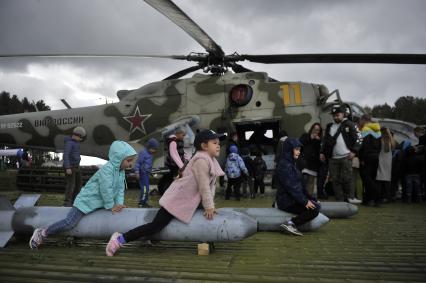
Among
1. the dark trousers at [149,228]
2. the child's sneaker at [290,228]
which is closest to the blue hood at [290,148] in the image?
the child's sneaker at [290,228]

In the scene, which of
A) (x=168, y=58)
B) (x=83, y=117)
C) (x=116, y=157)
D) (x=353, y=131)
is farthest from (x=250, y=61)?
(x=116, y=157)

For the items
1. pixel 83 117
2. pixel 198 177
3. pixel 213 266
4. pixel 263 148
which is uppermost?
pixel 83 117

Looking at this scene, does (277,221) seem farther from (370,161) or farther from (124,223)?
(370,161)

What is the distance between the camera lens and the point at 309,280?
9.33ft

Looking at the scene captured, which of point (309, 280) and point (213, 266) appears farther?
point (213, 266)

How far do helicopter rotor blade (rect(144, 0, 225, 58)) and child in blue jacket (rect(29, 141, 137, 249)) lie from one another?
4.04m

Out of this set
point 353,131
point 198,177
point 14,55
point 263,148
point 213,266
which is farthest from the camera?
point 263,148

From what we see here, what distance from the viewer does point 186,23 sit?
8.26 meters

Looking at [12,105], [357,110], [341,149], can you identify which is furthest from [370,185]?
[12,105]

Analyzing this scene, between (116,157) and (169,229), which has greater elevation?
(116,157)

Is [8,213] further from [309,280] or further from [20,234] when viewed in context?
[309,280]

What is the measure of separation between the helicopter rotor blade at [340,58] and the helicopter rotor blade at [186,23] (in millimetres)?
981

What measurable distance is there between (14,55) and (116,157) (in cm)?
654

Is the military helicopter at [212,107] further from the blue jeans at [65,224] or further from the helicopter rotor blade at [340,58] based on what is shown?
the blue jeans at [65,224]
